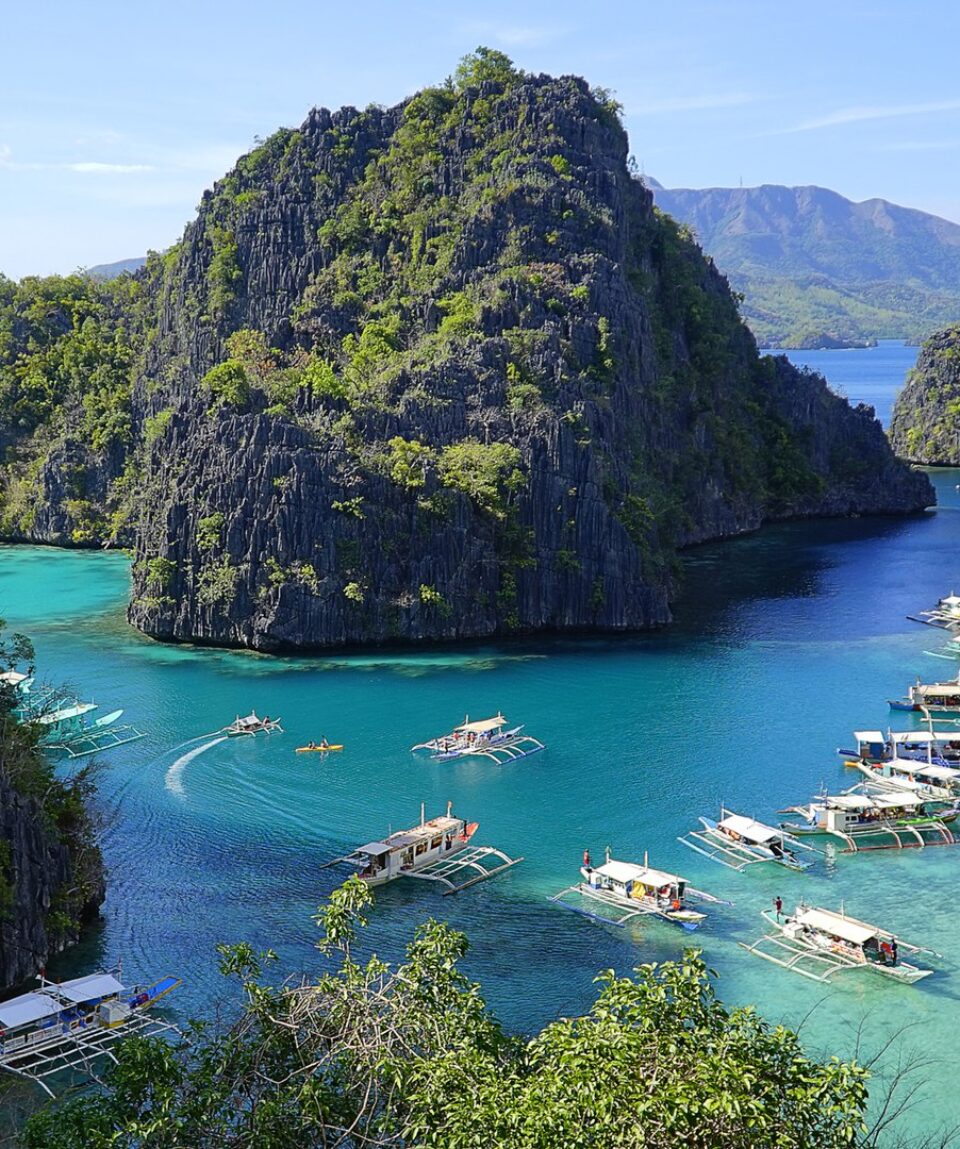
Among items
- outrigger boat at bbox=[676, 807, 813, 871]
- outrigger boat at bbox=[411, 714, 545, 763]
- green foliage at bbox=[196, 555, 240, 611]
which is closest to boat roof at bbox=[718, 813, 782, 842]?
outrigger boat at bbox=[676, 807, 813, 871]

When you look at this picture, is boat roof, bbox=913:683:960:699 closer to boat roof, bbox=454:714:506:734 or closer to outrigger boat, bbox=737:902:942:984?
boat roof, bbox=454:714:506:734

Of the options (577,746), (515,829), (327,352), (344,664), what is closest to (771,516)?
(327,352)

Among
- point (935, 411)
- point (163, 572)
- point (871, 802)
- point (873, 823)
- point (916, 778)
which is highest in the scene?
point (935, 411)

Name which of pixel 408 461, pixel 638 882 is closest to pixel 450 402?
pixel 408 461

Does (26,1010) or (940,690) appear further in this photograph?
(940,690)

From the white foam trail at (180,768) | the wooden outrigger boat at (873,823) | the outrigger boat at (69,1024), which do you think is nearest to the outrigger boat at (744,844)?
the wooden outrigger boat at (873,823)

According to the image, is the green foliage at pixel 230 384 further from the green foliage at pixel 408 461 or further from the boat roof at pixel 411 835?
the boat roof at pixel 411 835

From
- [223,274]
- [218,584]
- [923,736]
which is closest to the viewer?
Answer: [923,736]

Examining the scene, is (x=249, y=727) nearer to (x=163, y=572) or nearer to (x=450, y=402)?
(x=163, y=572)
